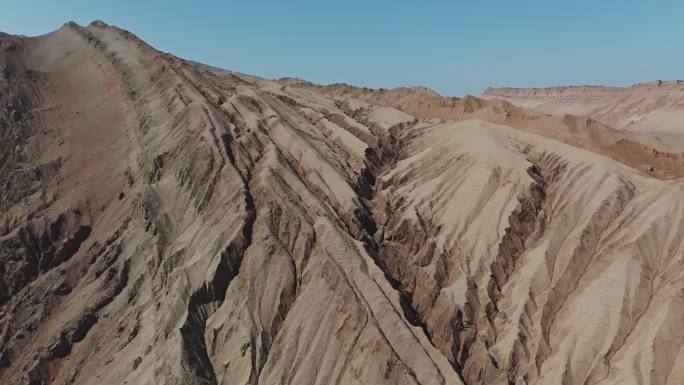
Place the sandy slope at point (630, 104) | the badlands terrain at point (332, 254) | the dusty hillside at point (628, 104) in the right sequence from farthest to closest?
1. the dusty hillside at point (628, 104)
2. the sandy slope at point (630, 104)
3. the badlands terrain at point (332, 254)

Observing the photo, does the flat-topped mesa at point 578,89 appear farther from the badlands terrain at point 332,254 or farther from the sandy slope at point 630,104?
the badlands terrain at point 332,254

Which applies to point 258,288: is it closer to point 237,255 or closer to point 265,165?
point 237,255

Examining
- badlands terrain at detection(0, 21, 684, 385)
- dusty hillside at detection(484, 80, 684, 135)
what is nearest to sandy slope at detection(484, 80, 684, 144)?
dusty hillside at detection(484, 80, 684, 135)

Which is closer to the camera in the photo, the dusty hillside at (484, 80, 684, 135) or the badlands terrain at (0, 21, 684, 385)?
the badlands terrain at (0, 21, 684, 385)

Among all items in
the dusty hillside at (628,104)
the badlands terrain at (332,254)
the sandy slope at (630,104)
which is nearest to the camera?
the badlands terrain at (332,254)

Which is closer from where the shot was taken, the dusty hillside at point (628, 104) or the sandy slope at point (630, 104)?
the sandy slope at point (630, 104)

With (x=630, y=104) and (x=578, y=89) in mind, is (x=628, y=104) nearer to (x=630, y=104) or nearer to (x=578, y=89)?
(x=630, y=104)

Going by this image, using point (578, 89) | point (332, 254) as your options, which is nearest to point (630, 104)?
point (578, 89)

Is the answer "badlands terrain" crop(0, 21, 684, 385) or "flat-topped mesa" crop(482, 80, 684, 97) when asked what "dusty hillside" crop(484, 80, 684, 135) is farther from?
"badlands terrain" crop(0, 21, 684, 385)

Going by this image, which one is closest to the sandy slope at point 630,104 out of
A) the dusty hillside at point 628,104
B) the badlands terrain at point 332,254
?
the dusty hillside at point 628,104
